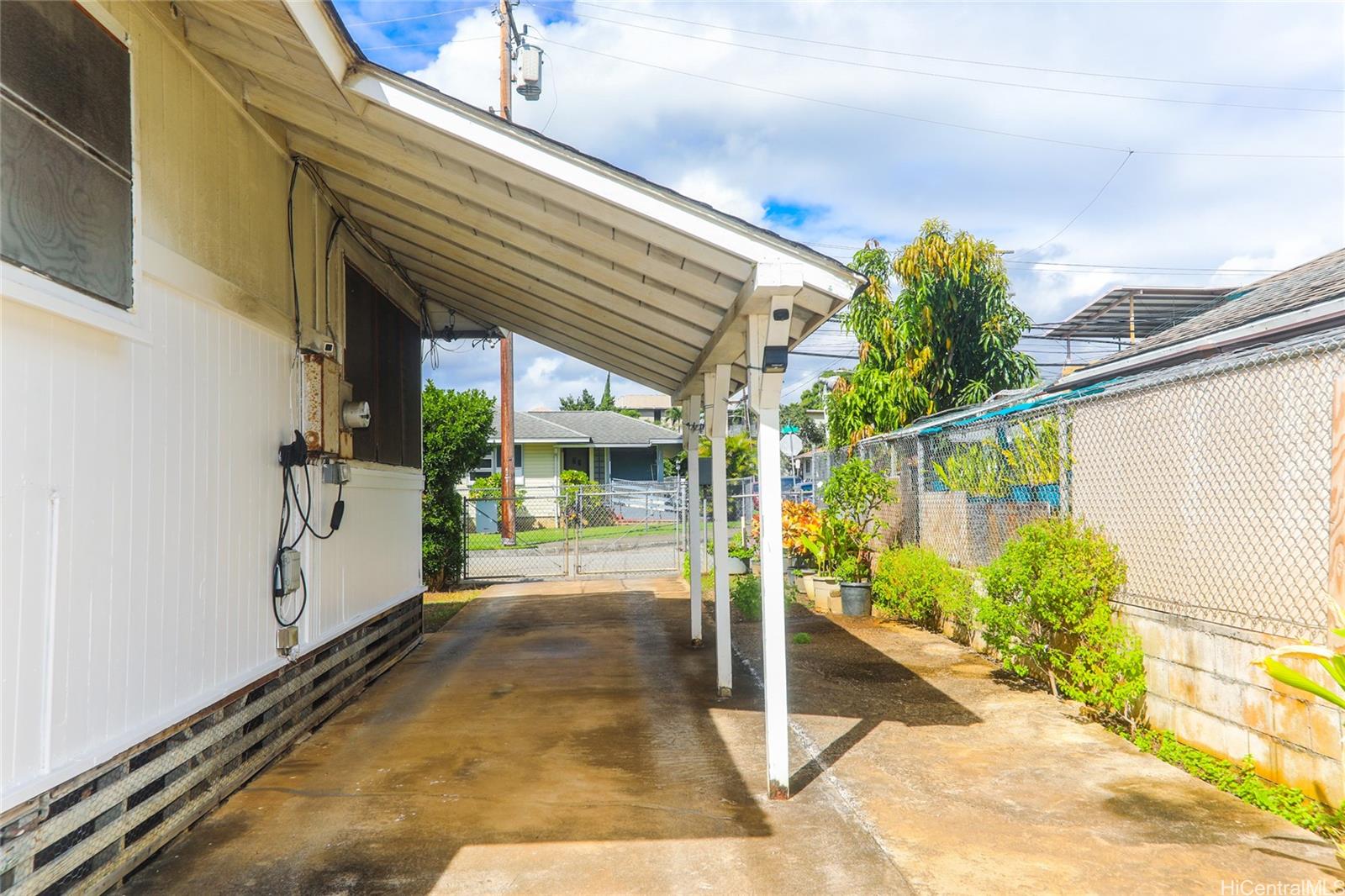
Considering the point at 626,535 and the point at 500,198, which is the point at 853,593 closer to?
the point at 500,198

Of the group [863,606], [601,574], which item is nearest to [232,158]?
[863,606]

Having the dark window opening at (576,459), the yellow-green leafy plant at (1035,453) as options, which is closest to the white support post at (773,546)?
the yellow-green leafy plant at (1035,453)

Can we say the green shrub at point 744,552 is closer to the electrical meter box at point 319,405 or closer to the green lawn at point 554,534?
the green lawn at point 554,534

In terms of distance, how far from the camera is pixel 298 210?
551 centimetres

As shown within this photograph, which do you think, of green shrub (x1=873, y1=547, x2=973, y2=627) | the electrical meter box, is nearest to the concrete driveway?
green shrub (x1=873, y1=547, x2=973, y2=627)

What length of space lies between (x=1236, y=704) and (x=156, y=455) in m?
5.13

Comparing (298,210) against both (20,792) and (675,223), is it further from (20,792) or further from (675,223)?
(20,792)

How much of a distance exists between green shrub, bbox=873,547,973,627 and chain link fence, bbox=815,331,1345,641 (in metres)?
1.21

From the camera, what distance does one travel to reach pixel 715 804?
4090 mm

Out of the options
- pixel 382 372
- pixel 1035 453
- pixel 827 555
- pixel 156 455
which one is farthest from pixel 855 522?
pixel 156 455

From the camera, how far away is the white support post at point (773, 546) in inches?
164

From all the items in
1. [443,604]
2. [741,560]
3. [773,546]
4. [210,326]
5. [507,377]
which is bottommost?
[443,604]

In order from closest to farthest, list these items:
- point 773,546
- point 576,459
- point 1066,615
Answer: point 773,546, point 1066,615, point 576,459

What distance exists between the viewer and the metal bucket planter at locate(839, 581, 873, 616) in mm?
10180
